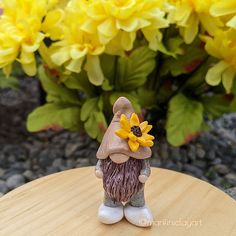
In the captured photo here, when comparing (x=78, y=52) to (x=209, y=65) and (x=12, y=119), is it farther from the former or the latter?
(x=12, y=119)

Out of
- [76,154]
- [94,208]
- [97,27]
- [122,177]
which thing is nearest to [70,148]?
[76,154]

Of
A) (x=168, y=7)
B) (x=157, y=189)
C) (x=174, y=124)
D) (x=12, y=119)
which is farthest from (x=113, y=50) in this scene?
(x=12, y=119)

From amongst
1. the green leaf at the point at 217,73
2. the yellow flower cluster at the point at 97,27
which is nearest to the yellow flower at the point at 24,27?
the yellow flower cluster at the point at 97,27

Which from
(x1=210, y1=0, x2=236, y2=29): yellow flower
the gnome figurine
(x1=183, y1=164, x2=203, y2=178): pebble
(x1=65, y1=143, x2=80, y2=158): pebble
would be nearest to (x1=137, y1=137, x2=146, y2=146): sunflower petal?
the gnome figurine

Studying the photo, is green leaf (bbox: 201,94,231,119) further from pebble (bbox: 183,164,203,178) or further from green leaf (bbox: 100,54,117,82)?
green leaf (bbox: 100,54,117,82)

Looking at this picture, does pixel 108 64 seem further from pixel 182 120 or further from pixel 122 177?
pixel 122 177
